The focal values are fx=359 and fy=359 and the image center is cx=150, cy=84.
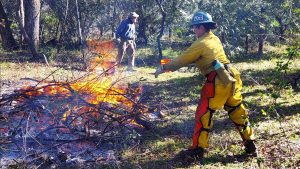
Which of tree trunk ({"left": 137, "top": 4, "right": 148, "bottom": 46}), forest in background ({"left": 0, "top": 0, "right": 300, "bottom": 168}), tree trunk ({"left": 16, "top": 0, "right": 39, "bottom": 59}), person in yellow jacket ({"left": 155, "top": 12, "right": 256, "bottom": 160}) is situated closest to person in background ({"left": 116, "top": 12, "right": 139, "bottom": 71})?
forest in background ({"left": 0, "top": 0, "right": 300, "bottom": 168})

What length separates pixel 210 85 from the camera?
4.86 m

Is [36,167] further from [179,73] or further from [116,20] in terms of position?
[116,20]

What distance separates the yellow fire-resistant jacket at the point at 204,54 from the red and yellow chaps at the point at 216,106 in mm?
162

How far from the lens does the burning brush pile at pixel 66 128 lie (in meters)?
5.12

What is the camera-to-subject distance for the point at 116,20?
21.0 m

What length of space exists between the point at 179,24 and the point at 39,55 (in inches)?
314

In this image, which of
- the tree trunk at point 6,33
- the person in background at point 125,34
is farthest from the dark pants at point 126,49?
the tree trunk at point 6,33

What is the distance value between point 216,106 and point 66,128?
2.41m

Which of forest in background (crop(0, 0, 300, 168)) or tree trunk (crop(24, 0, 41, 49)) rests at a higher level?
tree trunk (crop(24, 0, 41, 49))

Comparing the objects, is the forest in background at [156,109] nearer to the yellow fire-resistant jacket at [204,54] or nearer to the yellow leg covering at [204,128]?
the yellow leg covering at [204,128]

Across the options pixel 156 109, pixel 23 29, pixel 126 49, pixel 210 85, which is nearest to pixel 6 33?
pixel 23 29

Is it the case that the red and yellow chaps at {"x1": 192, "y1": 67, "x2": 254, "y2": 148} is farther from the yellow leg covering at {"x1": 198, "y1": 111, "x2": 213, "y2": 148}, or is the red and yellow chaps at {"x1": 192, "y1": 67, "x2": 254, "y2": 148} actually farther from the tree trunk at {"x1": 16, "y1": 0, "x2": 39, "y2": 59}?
the tree trunk at {"x1": 16, "y1": 0, "x2": 39, "y2": 59}

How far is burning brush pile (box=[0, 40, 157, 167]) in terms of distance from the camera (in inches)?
202

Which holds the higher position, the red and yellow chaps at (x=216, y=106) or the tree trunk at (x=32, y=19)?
the tree trunk at (x=32, y=19)
